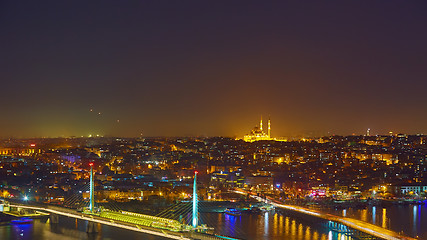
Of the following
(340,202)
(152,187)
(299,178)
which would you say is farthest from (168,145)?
(340,202)

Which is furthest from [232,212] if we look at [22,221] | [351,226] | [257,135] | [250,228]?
[257,135]

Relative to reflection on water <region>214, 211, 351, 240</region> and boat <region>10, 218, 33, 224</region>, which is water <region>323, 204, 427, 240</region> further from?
boat <region>10, 218, 33, 224</region>

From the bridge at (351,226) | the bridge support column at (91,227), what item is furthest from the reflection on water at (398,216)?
the bridge support column at (91,227)

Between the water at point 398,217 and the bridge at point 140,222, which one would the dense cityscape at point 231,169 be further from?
the bridge at point 140,222

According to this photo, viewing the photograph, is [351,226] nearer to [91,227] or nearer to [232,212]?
[232,212]

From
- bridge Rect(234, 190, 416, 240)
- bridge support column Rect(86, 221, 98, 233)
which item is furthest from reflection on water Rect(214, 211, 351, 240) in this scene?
bridge support column Rect(86, 221, 98, 233)
